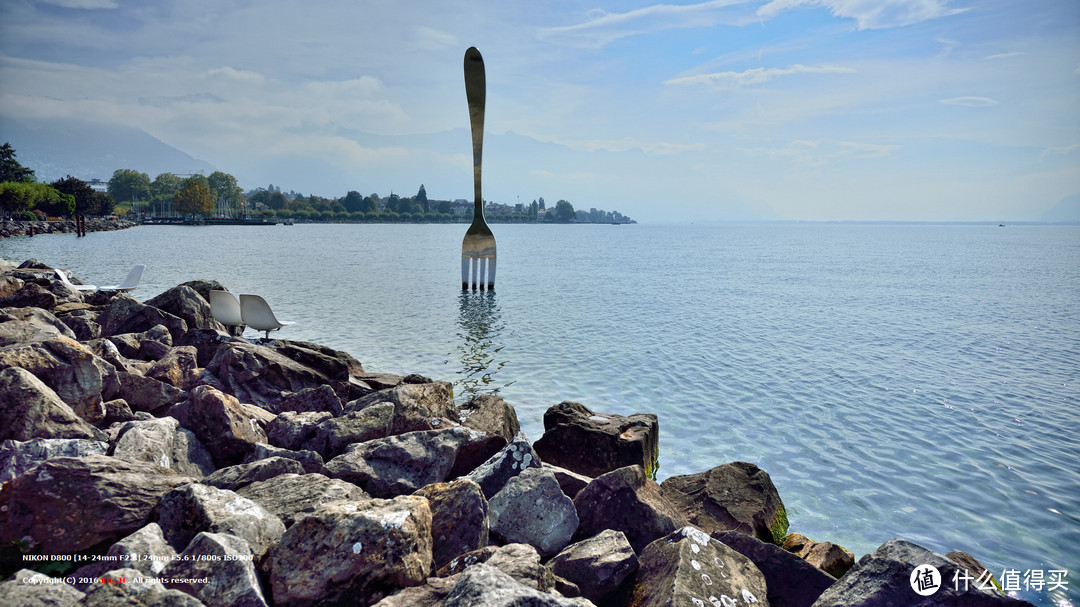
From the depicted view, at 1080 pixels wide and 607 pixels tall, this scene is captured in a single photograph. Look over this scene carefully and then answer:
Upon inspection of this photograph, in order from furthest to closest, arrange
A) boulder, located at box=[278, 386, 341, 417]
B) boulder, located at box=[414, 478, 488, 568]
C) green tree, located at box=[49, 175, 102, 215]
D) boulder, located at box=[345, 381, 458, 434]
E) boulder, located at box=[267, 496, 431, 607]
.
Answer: green tree, located at box=[49, 175, 102, 215], boulder, located at box=[278, 386, 341, 417], boulder, located at box=[345, 381, 458, 434], boulder, located at box=[414, 478, 488, 568], boulder, located at box=[267, 496, 431, 607]

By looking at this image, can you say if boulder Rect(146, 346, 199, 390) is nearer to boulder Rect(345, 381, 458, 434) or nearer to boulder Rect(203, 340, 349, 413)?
boulder Rect(203, 340, 349, 413)

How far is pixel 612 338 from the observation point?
17359mm

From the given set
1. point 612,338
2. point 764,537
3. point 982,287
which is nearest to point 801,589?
point 764,537

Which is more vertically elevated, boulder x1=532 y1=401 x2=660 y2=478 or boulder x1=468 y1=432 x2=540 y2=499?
boulder x1=468 y1=432 x2=540 y2=499

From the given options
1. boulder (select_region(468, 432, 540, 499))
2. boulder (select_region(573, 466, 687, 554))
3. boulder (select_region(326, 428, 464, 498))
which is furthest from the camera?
boulder (select_region(468, 432, 540, 499))

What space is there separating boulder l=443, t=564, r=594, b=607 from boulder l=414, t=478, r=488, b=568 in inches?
40.1

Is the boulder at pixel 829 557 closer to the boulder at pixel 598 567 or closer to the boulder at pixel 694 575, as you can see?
the boulder at pixel 694 575

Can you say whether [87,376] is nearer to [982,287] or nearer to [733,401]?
[733,401]

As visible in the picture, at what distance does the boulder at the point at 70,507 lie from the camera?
13.3 ft

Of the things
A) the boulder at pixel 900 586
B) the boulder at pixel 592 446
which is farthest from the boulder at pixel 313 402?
the boulder at pixel 900 586

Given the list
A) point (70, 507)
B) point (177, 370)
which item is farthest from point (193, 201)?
point (70, 507)

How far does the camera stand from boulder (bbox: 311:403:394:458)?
6.40m

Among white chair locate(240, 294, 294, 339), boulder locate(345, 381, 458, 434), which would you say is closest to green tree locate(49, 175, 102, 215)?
white chair locate(240, 294, 294, 339)

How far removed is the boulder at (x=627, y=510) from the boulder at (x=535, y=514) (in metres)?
0.22
